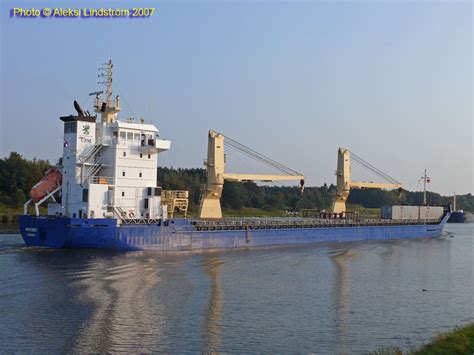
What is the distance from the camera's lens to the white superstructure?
29.9 meters

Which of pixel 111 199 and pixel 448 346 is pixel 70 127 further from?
pixel 448 346

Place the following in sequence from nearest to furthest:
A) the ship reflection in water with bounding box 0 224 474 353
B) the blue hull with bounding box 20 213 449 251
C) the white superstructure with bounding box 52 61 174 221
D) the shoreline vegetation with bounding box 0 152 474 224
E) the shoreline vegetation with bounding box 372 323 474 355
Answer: the shoreline vegetation with bounding box 372 323 474 355 < the ship reflection in water with bounding box 0 224 474 353 < the blue hull with bounding box 20 213 449 251 < the white superstructure with bounding box 52 61 174 221 < the shoreline vegetation with bounding box 0 152 474 224

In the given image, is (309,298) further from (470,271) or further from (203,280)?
(470,271)

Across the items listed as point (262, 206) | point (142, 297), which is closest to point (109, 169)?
point (142, 297)

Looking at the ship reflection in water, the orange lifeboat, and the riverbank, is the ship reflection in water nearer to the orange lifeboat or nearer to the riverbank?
the riverbank

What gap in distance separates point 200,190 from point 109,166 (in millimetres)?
14827

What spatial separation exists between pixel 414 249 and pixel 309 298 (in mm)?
23242

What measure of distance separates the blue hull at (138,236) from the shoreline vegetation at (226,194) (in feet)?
20.0

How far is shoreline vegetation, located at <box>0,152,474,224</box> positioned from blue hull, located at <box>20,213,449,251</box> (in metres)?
6.09

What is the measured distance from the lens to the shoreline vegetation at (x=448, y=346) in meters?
13.1

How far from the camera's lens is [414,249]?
41.7 metres

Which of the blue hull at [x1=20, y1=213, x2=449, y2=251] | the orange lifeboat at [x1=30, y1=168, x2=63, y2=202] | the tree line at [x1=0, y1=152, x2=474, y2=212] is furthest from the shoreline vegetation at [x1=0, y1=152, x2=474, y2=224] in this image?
the orange lifeboat at [x1=30, y1=168, x2=63, y2=202]

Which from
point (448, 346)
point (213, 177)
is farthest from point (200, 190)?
point (448, 346)

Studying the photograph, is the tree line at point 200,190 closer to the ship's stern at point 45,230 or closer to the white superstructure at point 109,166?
the white superstructure at point 109,166
